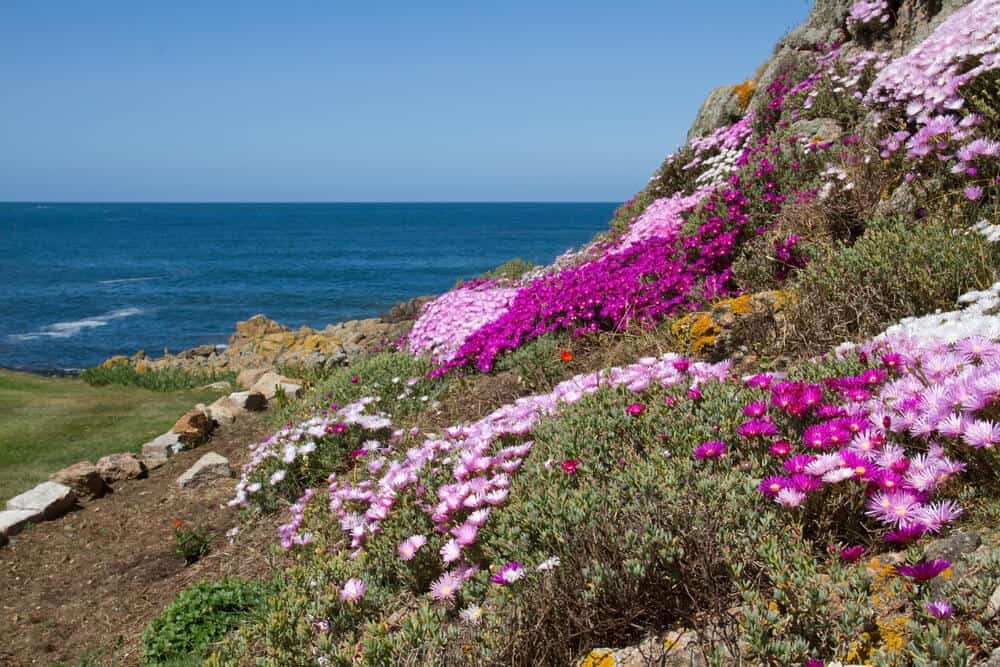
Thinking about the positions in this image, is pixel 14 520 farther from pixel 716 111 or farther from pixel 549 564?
pixel 716 111

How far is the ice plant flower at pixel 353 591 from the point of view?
10.8 ft

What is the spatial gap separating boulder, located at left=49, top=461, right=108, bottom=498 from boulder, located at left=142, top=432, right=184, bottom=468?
100cm

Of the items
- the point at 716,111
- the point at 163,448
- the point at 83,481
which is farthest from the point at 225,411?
the point at 716,111

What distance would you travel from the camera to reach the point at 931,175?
595cm

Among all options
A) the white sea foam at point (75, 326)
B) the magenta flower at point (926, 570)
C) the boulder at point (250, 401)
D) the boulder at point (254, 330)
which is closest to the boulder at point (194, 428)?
the boulder at point (250, 401)

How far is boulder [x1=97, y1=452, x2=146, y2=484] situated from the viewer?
8.66 meters

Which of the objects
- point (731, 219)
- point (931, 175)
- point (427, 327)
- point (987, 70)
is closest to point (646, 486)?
point (931, 175)

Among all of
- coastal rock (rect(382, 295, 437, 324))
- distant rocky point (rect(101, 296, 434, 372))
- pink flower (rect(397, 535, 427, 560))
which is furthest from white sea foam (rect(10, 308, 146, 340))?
pink flower (rect(397, 535, 427, 560))

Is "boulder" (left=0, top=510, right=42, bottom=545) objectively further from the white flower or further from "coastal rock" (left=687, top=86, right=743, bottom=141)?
"coastal rock" (left=687, top=86, right=743, bottom=141)

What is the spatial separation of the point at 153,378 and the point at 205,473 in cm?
1002

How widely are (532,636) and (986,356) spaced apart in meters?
2.14

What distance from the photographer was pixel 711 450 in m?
3.19

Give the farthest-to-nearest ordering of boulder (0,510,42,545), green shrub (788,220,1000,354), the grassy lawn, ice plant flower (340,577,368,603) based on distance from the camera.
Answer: the grassy lawn < boulder (0,510,42,545) < green shrub (788,220,1000,354) < ice plant flower (340,577,368,603)

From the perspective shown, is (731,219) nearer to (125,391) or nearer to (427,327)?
(427,327)
